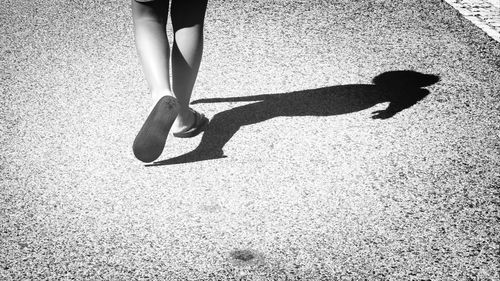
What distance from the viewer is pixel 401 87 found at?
168 inches

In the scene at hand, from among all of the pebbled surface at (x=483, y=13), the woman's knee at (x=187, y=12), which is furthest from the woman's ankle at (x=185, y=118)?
A: the pebbled surface at (x=483, y=13)

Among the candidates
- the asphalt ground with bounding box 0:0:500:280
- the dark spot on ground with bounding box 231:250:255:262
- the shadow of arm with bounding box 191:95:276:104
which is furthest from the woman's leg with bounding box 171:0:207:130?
the dark spot on ground with bounding box 231:250:255:262

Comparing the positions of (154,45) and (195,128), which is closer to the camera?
(154,45)

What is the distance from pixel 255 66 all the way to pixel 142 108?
1130mm

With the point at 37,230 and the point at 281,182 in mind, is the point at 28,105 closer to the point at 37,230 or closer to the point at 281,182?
the point at 37,230

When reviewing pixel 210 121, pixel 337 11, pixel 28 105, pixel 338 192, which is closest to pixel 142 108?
pixel 210 121

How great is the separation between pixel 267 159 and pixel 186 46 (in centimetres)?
83

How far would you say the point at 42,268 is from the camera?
8.04ft

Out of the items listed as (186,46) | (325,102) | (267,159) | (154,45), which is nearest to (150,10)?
(154,45)

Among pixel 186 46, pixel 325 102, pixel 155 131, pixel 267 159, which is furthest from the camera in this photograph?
pixel 325 102

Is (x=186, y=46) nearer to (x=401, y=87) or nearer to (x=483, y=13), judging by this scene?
(x=401, y=87)

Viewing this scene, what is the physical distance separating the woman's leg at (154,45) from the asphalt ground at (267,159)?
49cm

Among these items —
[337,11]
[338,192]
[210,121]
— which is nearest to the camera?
[338,192]

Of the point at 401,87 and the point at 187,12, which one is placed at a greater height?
the point at 187,12
